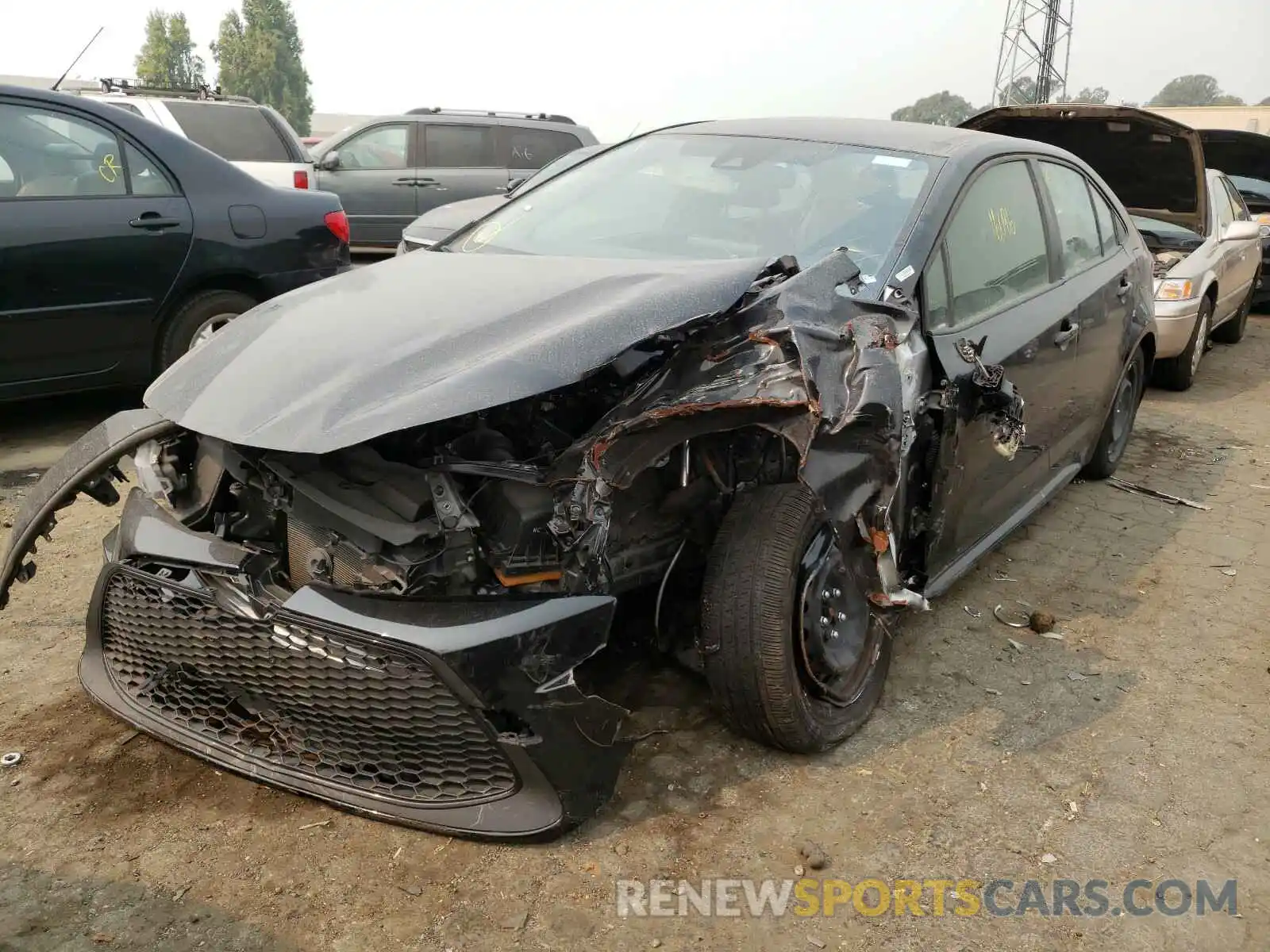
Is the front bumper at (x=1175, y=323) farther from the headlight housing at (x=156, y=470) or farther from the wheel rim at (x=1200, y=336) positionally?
the headlight housing at (x=156, y=470)

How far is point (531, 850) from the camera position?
2340 mm

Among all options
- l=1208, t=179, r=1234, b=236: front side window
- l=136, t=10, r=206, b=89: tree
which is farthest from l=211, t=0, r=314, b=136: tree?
l=1208, t=179, r=1234, b=236: front side window

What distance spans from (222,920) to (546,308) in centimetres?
159

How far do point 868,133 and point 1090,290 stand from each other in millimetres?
1242

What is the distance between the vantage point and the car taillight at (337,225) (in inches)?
229

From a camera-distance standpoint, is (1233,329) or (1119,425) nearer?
(1119,425)

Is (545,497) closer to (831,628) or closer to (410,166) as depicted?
(831,628)

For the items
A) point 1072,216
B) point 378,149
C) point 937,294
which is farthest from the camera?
point 378,149

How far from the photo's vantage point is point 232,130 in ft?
29.8

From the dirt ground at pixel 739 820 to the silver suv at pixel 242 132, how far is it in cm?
623

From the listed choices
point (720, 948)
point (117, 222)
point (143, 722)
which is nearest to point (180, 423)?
point (143, 722)

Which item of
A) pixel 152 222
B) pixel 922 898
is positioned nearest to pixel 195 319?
pixel 152 222

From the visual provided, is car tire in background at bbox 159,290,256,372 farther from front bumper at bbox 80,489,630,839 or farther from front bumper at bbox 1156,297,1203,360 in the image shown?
front bumper at bbox 1156,297,1203,360

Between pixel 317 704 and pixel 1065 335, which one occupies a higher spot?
pixel 1065 335
